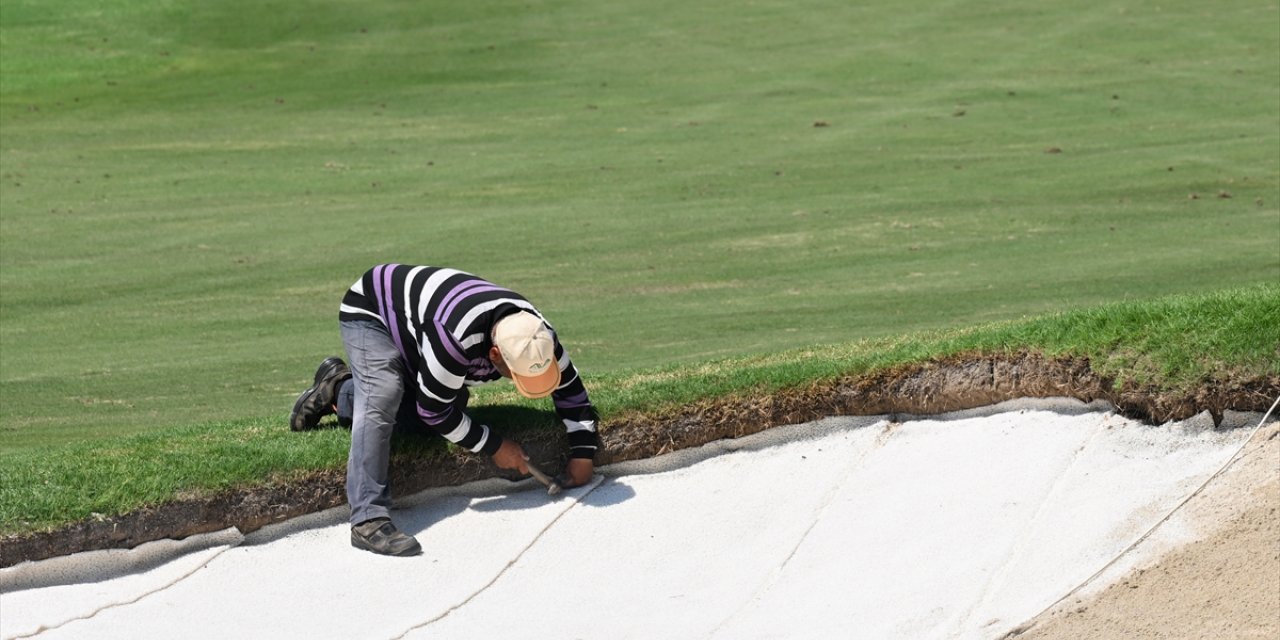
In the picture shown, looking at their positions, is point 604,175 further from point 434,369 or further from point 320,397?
point 434,369

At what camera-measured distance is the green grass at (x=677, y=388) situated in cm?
721

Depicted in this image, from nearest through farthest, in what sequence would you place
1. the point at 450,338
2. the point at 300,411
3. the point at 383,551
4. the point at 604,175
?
the point at 450,338 < the point at 383,551 < the point at 300,411 < the point at 604,175

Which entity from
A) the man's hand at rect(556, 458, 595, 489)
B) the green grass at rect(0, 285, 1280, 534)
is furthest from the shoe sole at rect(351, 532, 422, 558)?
the man's hand at rect(556, 458, 595, 489)

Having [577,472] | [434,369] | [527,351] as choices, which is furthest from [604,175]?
[527,351]

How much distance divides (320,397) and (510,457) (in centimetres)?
141

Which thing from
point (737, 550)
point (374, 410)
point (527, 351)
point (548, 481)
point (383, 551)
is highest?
point (527, 351)

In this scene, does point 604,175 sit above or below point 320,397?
below

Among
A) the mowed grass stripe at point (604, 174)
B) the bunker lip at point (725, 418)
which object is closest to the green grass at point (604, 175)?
the mowed grass stripe at point (604, 174)

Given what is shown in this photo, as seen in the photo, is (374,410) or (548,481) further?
(548,481)

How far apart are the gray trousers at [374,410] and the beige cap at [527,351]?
1.91ft

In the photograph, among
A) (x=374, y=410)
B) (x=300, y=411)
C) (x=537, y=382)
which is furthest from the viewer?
(x=300, y=411)

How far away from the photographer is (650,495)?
7871 millimetres

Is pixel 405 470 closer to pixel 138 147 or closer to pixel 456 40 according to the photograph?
pixel 138 147

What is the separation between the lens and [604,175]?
20469 mm
